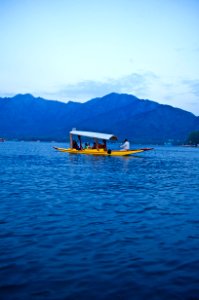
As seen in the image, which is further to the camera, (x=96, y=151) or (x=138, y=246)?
(x=96, y=151)

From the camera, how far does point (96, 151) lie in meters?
54.4

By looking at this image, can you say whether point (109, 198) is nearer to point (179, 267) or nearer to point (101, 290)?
point (179, 267)

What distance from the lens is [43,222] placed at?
1226 centimetres

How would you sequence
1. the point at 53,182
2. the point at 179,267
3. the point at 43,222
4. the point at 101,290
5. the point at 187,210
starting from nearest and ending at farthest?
1. the point at 101,290
2. the point at 179,267
3. the point at 43,222
4. the point at 187,210
5. the point at 53,182

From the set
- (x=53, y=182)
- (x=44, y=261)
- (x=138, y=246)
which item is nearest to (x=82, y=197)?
(x=53, y=182)

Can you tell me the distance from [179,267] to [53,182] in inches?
620

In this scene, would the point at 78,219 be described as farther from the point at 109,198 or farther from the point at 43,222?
the point at 109,198

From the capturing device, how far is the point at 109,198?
1733 centimetres

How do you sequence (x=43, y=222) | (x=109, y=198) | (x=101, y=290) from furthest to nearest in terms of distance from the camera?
(x=109, y=198), (x=43, y=222), (x=101, y=290)

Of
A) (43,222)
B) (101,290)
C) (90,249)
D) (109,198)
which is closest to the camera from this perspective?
(101,290)

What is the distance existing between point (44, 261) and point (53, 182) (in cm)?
1482

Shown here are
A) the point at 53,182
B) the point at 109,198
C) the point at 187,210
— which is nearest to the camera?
the point at 187,210

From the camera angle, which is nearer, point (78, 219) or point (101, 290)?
point (101, 290)

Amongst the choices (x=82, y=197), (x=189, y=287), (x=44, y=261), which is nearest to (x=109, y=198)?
(x=82, y=197)
